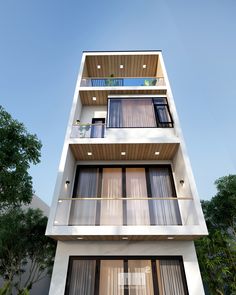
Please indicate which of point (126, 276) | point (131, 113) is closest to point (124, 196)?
point (126, 276)

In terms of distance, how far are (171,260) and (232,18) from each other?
14626 millimetres

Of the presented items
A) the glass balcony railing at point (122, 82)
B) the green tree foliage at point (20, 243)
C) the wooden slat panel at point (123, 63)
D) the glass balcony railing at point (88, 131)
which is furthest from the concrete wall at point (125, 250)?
the wooden slat panel at point (123, 63)

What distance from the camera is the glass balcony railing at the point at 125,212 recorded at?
4895 millimetres

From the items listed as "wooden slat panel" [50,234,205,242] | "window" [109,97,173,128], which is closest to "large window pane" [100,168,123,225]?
"wooden slat panel" [50,234,205,242]

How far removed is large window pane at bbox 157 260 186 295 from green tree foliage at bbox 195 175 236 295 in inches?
65.3

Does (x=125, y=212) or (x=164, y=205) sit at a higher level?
(x=164, y=205)

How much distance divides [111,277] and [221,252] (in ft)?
13.7

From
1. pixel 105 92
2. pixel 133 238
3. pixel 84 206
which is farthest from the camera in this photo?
pixel 105 92

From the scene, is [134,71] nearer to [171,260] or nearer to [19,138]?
[19,138]

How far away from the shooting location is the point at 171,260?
4984 millimetres

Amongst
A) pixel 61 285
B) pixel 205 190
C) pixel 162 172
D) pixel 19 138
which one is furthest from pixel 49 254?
pixel 205 190

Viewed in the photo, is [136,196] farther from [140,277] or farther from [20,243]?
[20,243]

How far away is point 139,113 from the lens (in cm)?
754

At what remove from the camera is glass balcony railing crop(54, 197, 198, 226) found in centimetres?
489
